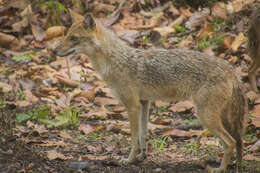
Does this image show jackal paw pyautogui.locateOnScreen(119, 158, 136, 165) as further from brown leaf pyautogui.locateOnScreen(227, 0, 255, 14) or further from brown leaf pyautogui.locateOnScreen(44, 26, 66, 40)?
brown leaf pyautogui.locateOnScreen(227, 0, 255, 14)

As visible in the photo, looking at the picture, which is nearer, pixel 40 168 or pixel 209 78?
pixel 40 168

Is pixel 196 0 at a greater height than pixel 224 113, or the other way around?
pixel 196 0

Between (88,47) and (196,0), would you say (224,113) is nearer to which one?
(88,47)

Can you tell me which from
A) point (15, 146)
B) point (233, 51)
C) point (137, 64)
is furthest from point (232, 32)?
point (15, 146)

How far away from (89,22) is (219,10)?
5355mm

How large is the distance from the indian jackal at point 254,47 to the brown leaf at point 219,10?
2.33 m

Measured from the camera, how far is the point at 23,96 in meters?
8.28

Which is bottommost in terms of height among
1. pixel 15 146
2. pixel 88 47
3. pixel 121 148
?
pixel 121 148

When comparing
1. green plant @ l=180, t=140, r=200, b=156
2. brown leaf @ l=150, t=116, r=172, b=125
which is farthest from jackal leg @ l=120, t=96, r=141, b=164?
brown leaf @ l=150, t=116, r=172, b=125

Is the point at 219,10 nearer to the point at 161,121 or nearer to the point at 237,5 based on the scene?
the point at 237,5

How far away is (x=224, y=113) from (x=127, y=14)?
247 inches

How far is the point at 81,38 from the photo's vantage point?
6.02 meters

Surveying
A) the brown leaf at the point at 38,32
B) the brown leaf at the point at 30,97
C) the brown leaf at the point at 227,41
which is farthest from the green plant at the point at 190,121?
the brown leaf at the point at 38,32

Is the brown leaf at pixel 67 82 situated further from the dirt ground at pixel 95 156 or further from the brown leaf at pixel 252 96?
the brown leaf at pixel 252 96
